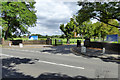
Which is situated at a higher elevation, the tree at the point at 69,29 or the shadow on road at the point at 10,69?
the tree at the point at 69,29

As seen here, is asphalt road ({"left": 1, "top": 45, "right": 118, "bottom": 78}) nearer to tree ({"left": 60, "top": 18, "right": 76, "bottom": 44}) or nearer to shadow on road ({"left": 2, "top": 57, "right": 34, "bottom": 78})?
shadow on road ({"left": 2, "top": 57, "right": 34, "bottom": 78})

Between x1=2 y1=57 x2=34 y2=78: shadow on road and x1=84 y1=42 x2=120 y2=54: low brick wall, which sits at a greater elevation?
x1=84 y1=42 x2=120 y2=54: low brick wall

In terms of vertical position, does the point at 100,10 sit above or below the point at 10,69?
above

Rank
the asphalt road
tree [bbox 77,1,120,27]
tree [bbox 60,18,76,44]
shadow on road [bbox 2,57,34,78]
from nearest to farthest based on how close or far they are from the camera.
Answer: shadow on road [bbox 2,57,34,78], the asphalt road, tree [bbox 77,1,120,27], tree [bbox 60,18,76,44]

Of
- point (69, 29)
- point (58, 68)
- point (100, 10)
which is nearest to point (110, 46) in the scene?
point (100, 10)

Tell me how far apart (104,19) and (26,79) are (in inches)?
553

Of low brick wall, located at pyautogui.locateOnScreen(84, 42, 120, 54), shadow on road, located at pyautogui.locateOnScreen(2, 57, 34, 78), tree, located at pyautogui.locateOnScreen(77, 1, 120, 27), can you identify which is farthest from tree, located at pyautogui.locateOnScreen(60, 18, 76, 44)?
shadow on road, located at pyautogui.locateOnScreen(2, 57, 34, 78)

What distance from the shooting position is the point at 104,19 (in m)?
13.6

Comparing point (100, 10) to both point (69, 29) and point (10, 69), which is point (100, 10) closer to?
point (10, 69)

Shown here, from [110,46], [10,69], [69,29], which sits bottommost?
[10,69]

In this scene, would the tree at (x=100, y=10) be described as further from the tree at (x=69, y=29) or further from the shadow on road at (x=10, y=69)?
the tree at (x=69, y=29)

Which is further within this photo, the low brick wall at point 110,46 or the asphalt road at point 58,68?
the low brick wall at point 110,46

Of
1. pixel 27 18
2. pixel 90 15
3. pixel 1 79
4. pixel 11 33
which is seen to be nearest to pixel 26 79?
pixel 1 79

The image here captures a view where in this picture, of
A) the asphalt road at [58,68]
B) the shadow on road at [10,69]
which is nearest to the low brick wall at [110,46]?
the asphalt road at [58,68]
